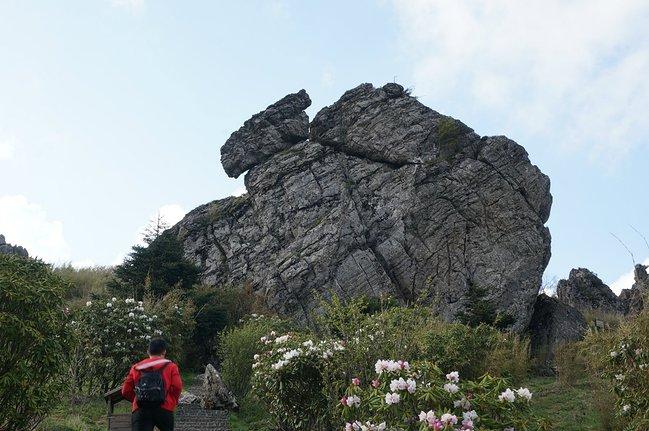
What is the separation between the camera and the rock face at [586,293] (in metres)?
35.1

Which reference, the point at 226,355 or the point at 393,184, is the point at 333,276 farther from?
the point at 226,355

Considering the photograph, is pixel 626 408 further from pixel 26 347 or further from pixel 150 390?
pixel 26 347

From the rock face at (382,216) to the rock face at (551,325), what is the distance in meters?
1.34

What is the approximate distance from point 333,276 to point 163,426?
23.9 meters

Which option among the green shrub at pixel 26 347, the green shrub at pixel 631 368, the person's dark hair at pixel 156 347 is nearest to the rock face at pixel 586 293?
the green shrub at pixel 631 368

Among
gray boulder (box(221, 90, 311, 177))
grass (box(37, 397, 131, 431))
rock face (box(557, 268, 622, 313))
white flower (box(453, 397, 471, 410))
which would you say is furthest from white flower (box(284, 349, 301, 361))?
rock face (box(557, 268, 622, 313))

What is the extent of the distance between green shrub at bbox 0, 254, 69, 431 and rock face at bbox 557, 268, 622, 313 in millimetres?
32172

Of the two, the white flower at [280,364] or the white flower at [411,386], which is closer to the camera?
the white flower at [411,386]

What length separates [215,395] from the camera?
14188 millimetres

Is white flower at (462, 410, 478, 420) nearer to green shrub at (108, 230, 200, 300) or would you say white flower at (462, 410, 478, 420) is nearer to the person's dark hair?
the person's dark hair

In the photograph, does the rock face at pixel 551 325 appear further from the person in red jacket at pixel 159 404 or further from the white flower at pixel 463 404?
the person in red jacket at pixel 159 404

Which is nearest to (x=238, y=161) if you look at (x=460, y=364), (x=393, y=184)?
(x=393, y=184)

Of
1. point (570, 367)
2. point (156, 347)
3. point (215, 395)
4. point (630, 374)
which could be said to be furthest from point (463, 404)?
point (570, 367)

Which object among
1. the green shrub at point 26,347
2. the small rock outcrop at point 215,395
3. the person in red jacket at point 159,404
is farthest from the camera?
the small rock outcrop at point 215,395
